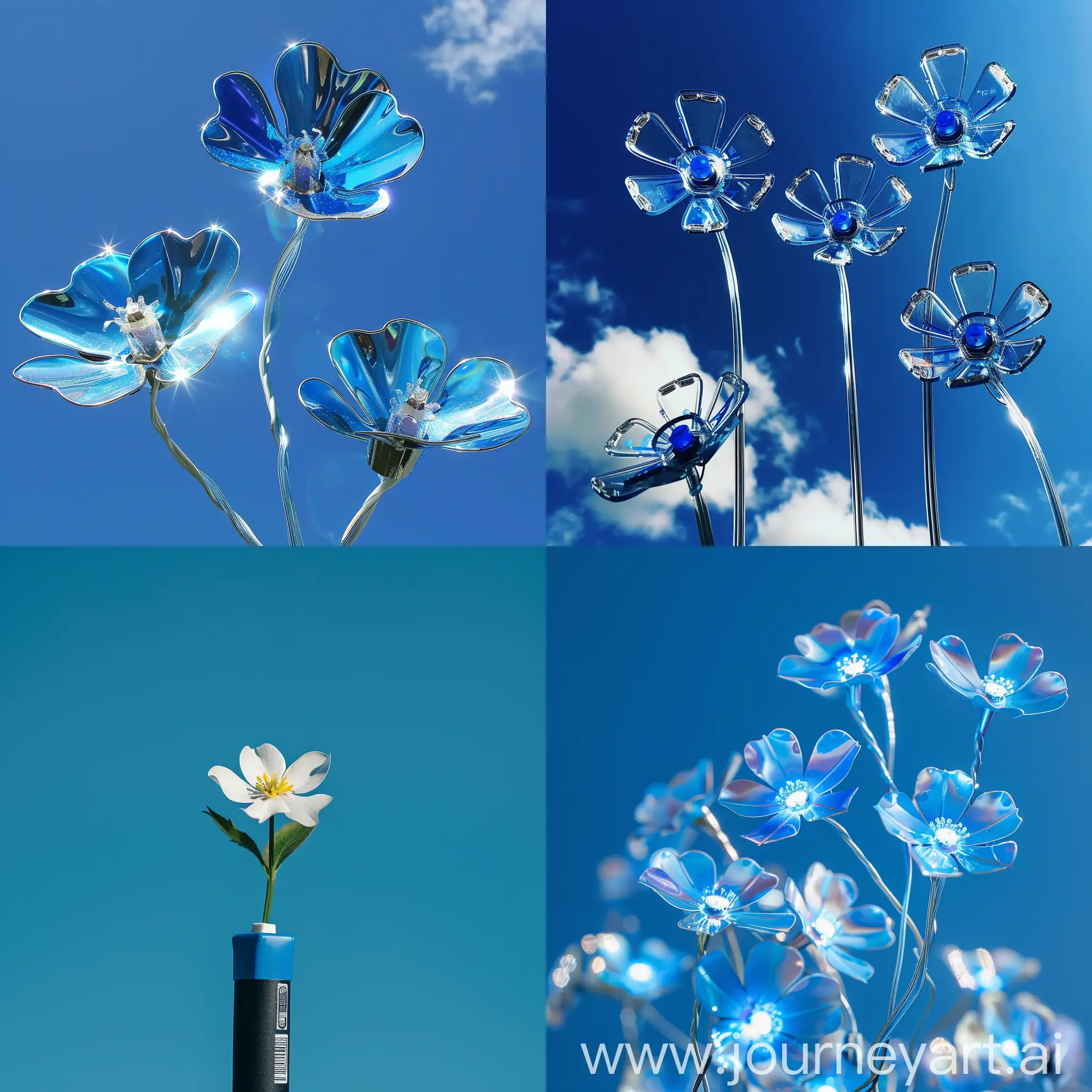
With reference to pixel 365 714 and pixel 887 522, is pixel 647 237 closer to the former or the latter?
pixel 887 522

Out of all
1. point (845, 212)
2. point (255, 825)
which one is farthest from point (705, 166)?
point (255, 825)

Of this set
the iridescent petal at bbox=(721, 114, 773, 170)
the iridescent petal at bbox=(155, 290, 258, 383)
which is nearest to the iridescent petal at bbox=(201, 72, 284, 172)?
the iridescent petal at bbox=(155, 290, 258, 383)

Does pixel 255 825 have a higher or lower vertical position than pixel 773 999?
higher

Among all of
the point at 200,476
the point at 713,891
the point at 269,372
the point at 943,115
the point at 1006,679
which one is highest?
the point at 943,115

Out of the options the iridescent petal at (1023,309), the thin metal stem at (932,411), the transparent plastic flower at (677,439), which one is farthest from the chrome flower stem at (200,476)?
the iridescent petal at (1023,309)

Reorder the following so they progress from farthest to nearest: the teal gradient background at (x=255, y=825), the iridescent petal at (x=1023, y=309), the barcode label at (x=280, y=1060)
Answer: the iridescent petal at (x=1023, y=309) < the teal gradient background at (x=255, y=825) < the barcode label at (x=280, y=1060)

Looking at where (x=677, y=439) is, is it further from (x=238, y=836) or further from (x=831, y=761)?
(x=238, y=836)

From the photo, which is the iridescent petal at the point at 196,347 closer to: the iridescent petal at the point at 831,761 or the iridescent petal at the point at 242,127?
the iridescent petal at the point at 242,127
